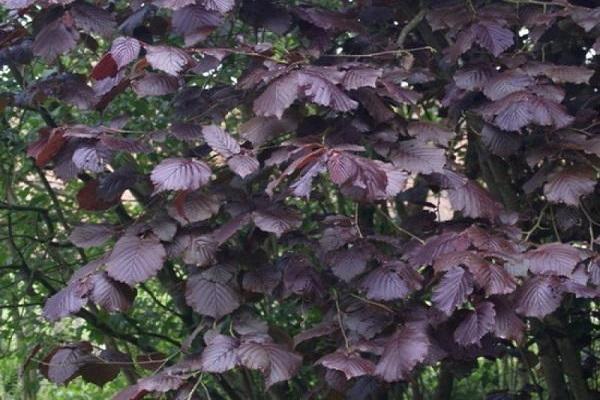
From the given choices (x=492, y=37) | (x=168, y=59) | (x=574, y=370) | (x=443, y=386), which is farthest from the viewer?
(x=443, y=386)

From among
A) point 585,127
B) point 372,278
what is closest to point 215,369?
point 372,278

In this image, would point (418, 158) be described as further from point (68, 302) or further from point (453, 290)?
point (68, 302)

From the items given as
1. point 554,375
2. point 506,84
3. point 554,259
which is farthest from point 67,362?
point 554,375

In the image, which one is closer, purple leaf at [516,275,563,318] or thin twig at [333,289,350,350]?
purple leaf at [516,275,563,318]

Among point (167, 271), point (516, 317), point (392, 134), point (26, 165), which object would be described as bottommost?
point (167, 271)

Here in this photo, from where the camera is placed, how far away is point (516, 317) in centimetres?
247

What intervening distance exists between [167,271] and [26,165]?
2.53 ft

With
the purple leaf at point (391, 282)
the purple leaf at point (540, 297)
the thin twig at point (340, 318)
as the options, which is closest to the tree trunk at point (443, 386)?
the thin twig at point (340, 318)

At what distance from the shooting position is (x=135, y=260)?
8.46 feet

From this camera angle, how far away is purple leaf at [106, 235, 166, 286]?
101 inches

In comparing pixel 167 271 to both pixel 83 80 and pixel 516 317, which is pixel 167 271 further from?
pixel 516 317

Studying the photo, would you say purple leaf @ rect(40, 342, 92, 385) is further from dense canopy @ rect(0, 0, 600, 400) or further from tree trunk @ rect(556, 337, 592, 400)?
tree trunk @ rect(556, 337, 592, 400)

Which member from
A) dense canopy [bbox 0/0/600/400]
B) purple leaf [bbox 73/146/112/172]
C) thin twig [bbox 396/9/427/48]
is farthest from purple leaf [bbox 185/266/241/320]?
thin twig [bbox 396/9/427/48]

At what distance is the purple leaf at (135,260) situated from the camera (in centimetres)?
255
